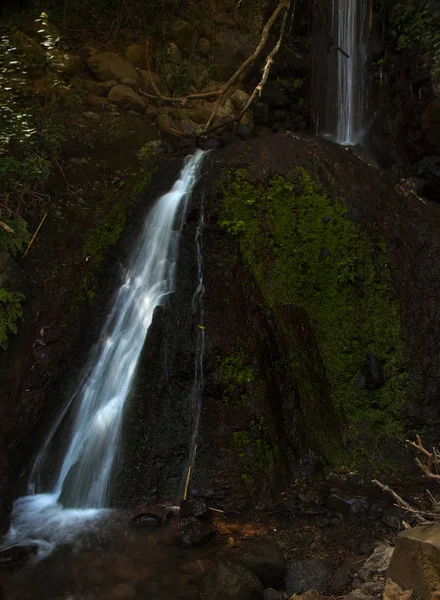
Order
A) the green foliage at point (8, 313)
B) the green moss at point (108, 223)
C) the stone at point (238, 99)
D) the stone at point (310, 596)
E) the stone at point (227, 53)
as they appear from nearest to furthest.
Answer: the stone at point (310, 596) < the green foliage at point (8, 313) < the green moss at point (108, 223) < the stone at point (238, 99) < the stone at point (227, 53)

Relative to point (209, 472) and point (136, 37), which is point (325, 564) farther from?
point (136, 37)

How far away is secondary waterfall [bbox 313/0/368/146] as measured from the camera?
10969mm

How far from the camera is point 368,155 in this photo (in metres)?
10.2

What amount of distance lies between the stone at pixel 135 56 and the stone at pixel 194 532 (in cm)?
1042

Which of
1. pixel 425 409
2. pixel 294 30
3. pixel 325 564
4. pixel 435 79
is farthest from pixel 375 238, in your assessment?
pixel 294 30

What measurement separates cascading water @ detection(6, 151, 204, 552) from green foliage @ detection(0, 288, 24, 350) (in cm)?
117

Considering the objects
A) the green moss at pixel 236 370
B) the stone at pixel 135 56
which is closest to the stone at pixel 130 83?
the stone at pixel 135 56

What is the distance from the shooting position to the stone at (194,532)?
4.51m

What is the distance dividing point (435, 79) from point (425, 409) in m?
6.70

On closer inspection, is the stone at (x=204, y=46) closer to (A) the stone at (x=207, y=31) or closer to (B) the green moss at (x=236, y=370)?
(A) the stone at (x=207, y=31)

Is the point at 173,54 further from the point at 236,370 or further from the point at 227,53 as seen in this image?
the point at 236,370

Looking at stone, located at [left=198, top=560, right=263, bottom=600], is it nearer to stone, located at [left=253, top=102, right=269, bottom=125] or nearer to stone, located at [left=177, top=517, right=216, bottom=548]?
stone, located at [left=177, top=517, right=216, bottom=548]

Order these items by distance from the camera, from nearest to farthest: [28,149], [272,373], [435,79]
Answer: [272,373] → [28,149] → [435,79]

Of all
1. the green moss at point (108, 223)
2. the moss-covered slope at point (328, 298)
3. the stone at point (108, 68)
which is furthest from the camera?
the stone at point (108, 68)
